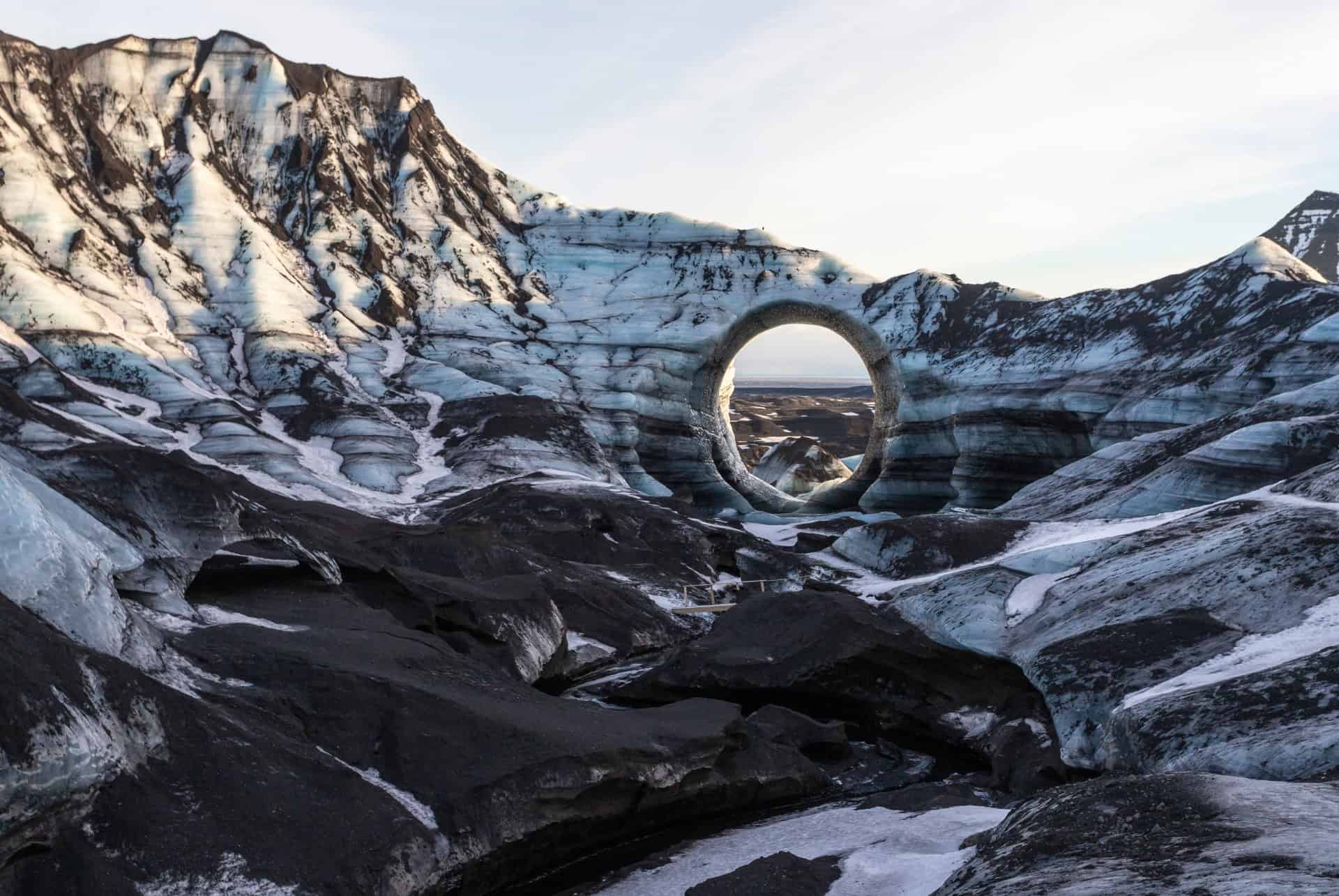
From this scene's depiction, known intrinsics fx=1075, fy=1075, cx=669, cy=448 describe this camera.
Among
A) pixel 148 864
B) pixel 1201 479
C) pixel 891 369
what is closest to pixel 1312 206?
pixel 891 369

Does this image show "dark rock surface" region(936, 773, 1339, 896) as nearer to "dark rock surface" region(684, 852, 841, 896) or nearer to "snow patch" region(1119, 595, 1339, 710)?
"dark rock surface" region(684, 852, 841, 896)

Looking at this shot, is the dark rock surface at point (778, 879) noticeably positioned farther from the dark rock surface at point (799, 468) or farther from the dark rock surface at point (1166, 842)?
the dark rock surface at point (799, 468)

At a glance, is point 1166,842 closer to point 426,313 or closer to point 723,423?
point 723,423

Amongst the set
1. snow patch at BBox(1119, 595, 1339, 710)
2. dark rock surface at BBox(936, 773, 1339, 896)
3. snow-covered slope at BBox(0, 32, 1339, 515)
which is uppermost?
snow-covered slope at BBox(0, 32, 1339, 515)

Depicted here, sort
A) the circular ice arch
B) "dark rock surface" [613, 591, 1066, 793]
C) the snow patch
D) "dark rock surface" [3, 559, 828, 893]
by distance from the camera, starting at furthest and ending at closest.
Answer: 1. the circular ice arch
2. "dark rock surface" [613, 591, 1066, 793]
3. the snow patch
4. "dark rock surface" [3, 559, 828, 893]

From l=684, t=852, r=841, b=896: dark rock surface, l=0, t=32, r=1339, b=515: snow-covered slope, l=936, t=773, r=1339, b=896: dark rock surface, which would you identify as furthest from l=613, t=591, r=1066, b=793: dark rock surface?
l=0, t=32, r=1339, b=515: snow-covered slope

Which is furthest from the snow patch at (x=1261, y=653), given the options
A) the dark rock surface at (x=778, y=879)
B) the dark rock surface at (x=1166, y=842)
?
the dark rock surface at (x=778, y=879)

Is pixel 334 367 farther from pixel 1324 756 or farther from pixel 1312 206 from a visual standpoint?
pixel 1312 206
